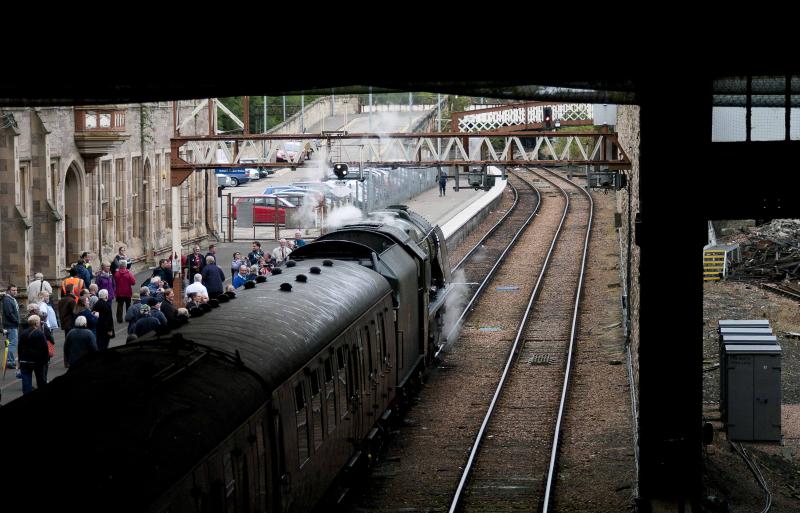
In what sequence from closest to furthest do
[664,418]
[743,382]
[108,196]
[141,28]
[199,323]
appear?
[141,28]
[199,323]
[664,418]
[743,382]
[108,196]

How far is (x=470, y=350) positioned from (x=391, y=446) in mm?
6704

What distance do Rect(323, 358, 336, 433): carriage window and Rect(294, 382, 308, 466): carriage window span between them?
3.07 feet

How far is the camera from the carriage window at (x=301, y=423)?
1062 centimetres

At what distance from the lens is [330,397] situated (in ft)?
39.5

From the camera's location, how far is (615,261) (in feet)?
113

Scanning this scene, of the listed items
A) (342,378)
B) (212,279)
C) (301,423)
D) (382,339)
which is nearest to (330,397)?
(342,378)

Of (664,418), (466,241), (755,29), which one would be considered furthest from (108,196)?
(755,29)

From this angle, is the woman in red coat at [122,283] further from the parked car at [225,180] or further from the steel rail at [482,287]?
the parked car at [225,180]

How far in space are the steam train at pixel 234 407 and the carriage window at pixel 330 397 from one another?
0.06 feet

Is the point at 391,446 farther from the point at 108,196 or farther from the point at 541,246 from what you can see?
the point at 541,246

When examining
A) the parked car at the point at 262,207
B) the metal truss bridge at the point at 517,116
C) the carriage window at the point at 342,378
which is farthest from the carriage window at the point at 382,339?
the metal truss bridge at the point at 517,116

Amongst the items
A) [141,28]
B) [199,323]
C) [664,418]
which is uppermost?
[141,28]

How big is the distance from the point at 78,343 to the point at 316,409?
554 centimetres

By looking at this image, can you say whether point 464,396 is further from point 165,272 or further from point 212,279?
point 165,272
